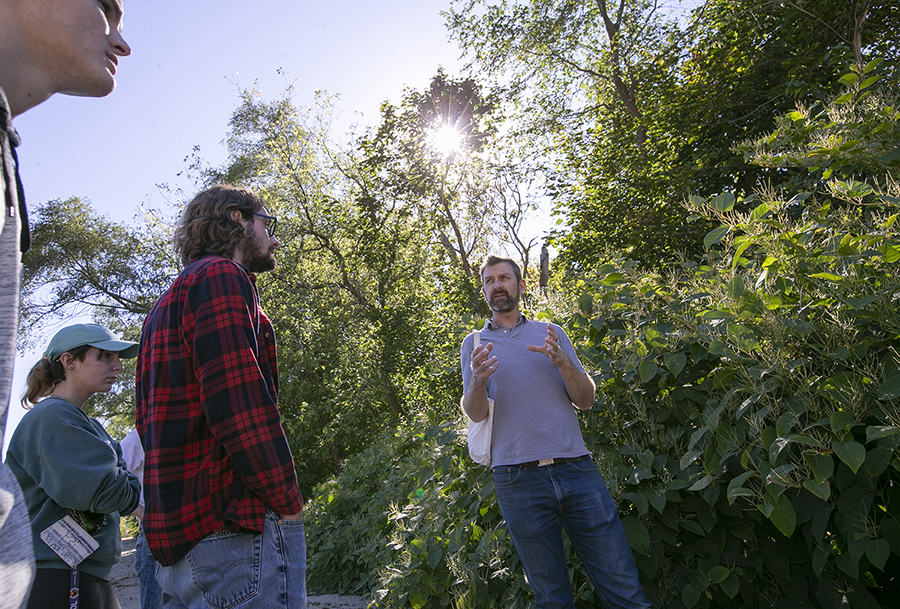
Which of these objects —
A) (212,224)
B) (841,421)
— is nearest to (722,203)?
(841,421)

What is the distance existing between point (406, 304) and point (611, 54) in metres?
6.83

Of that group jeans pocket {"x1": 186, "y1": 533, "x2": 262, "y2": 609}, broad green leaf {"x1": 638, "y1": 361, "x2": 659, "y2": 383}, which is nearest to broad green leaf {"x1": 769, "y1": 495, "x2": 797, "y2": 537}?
broad green leaf {"x1": 638, "y1": 361, "x2": 659, "y2": 383}

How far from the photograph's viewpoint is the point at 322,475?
12945mm

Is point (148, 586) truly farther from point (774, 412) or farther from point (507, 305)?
point (774, 412)

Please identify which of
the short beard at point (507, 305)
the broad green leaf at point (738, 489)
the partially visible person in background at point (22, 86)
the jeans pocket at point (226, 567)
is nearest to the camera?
the partially visible person in background at point (22, 86)

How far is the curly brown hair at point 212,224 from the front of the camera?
197cm

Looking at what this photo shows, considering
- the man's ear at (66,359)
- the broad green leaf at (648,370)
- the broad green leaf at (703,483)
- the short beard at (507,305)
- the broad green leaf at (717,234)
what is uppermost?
the broad green leaf at (717,234)

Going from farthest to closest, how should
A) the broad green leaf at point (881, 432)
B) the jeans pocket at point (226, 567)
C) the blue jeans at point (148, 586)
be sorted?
the blue jeans at point (148, 586) → the broad green leaf at point (881, 432) → the jeans pocket at point (226, 567)

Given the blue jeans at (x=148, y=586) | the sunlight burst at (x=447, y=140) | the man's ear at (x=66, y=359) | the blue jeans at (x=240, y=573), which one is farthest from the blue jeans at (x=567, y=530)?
the sunlight burst at (x=447, y=140)

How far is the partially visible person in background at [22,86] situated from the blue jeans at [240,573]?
3.10 feet

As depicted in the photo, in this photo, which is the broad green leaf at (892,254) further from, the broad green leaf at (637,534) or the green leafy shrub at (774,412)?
the broad green leaf at (637,534)

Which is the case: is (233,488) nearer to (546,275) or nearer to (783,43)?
(783,43)

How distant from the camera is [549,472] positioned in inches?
103

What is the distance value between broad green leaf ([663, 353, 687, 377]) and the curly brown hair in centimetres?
193
